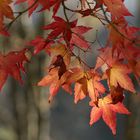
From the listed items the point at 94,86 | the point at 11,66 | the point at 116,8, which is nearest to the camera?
the point at 116,8

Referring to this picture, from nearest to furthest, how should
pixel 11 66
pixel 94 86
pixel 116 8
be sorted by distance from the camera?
pixel 116 8, pixel 11 66, pixel 94 86

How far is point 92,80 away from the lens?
1.23 m

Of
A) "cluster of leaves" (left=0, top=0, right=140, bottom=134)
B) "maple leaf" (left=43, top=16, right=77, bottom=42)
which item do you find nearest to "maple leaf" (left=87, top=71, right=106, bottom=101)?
"cluster of leaves" (left=0, top=0, right=140, bottom=134)

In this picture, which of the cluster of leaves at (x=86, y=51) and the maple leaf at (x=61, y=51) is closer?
the cluster of leaves at (x=86, y=51)

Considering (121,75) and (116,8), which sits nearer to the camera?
(116,8)

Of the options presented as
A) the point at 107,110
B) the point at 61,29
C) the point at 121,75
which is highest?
the point at 61,29

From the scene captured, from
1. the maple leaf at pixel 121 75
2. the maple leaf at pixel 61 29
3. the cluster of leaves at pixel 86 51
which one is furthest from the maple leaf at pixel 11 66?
the maple leaf at pixel 121 75

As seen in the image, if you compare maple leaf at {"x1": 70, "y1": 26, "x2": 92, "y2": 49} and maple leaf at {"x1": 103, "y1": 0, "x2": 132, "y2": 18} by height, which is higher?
maple leaf at {"x1": 103, "y1": 0, "x2": 132, "y2": 18}

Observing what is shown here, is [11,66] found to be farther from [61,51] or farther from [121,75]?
[121,75]

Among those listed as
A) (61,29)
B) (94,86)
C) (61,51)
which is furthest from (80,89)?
(61,29)

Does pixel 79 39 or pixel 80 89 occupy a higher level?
pixel 79 39

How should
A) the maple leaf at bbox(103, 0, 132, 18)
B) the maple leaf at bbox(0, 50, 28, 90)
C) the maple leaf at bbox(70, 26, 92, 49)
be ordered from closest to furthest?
the maple leaf at bbox(103, 0, 132, 18) → the maple leaf at bbox(0, 50, 28, 90) → the maple leaf at bbox(70, 26, 92, 49)

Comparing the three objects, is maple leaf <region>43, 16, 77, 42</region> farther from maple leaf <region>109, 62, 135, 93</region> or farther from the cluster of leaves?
maple leaf <region>109, 62, 135, 93</region>

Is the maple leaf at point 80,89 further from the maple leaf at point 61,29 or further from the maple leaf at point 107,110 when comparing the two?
the maple leaf at point 61,29
